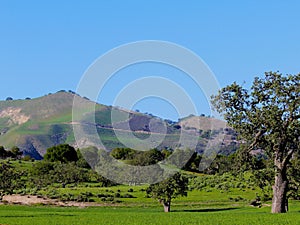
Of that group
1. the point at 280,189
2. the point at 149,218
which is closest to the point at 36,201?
the point at 149,218

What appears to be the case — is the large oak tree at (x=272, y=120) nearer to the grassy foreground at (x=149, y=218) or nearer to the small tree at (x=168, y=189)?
the grassy foreground at (x=149, y=218)

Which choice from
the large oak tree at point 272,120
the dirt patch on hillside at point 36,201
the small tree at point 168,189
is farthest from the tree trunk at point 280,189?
the dirt patch on hillside at point 36,201

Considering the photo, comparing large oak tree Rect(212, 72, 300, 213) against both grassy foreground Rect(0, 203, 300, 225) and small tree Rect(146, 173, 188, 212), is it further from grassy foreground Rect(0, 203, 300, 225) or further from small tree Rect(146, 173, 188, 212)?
small tree Rect(146, 173, 188, 212)

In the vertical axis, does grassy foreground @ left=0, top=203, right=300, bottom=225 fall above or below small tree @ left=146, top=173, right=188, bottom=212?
below

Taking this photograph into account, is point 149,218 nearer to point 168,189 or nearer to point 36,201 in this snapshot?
point 168,189

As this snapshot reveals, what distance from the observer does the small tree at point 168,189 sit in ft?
293

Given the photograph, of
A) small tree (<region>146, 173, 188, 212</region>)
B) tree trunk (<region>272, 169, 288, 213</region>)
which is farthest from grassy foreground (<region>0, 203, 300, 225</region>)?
small tree (<region>146, 173, 188, 212</region>)

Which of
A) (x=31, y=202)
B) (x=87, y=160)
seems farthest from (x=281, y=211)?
(x=87, y=160)

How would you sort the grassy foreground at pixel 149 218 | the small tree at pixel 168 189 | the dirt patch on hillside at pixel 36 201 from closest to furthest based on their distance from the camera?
the grassy foreground at pixel 149 218 → the small tree at pixel 168 189 → the dirt patch on hillside at pixel 36 201

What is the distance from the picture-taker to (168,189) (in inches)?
A: 3593

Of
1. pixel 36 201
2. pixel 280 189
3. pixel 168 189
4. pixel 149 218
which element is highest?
pixel 168 189

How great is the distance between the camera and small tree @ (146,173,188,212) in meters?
89.4

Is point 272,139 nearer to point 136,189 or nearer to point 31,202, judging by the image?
point 31,202

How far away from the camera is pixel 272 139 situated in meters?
56.5
